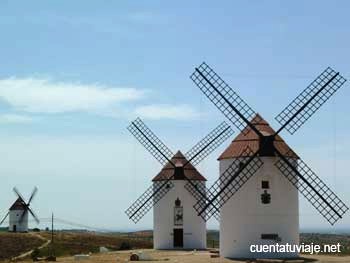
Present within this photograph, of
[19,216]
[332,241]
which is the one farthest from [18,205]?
[332,241]

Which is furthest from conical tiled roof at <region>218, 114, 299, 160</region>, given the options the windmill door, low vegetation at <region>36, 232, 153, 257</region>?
low vegetation at <region>36, 232, 153, 257</region>

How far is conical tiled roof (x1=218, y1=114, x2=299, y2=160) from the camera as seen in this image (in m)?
41.5

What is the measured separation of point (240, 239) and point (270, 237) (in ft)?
5.88

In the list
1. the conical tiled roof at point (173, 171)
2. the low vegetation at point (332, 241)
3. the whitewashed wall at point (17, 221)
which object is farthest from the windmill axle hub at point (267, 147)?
the whitewashed wall at point (17, 221)

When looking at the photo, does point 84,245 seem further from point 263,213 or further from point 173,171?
point 263,213

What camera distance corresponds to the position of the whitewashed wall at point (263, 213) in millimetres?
40625

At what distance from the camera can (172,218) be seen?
183ft

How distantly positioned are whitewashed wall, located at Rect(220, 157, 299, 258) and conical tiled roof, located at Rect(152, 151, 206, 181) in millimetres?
14768

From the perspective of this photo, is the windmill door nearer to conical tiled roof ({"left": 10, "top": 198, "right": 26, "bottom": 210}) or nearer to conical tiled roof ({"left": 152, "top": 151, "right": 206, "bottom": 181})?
conical tiled roof ({"left": 152, "top": 151, "right": 206, "bottom": 181})

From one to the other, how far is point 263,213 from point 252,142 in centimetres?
439

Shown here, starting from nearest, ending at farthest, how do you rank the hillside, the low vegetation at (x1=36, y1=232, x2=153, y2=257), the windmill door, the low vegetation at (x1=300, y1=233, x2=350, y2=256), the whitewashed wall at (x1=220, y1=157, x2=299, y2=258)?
the whitewashed wall at (x1=220, y1=157, x2=299, y2=258) → the low vegetation at (x1=300, y1=233, x2=350, y2=256) → the windmill door → the low vegetation at (x1=36, y1=232, x2=153, y2=257) → the hillside

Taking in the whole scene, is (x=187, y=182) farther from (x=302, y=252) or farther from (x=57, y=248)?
(x=57, y=248)

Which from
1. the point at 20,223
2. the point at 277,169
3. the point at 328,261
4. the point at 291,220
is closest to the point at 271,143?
the point at 277,169

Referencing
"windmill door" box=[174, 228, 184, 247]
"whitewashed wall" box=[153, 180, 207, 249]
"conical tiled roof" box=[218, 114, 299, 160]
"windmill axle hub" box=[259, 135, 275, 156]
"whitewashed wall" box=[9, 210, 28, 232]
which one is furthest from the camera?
"whitewashed wall" box=[9, 210, 28, 232]
